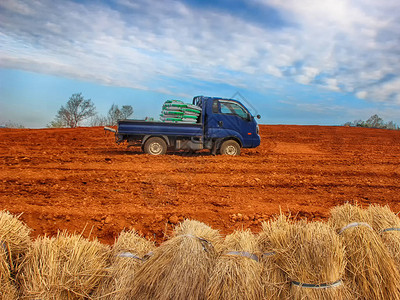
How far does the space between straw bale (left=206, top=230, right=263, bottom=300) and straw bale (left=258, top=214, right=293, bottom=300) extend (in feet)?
0.27

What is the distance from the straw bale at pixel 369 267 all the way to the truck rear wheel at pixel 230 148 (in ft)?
32.0

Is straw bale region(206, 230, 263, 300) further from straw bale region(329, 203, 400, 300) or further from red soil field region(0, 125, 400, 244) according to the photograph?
red soil field region(0, 125, 400, 244)

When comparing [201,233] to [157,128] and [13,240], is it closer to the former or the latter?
[13,240]

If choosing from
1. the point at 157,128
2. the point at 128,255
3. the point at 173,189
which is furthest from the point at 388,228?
the point at 157,128

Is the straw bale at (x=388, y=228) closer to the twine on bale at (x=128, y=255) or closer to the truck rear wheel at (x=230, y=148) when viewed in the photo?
the twine on bale at (x=128, y=255)

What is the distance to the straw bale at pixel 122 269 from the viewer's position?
9.30ft

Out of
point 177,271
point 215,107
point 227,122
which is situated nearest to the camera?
point 177,271

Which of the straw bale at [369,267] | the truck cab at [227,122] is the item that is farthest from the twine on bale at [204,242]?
the truck cab at [227,122]

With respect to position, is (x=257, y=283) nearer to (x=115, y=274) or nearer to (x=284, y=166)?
(x=115, y=274)

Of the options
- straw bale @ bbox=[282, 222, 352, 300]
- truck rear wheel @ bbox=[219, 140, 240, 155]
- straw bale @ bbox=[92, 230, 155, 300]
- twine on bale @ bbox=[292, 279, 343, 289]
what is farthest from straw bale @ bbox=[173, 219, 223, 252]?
truck rear wheel @ bbox=[219, 140, 240, 155]

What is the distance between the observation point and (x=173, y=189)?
7660mm

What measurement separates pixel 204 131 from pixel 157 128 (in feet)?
6.25

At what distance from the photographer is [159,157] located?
38.3 feet

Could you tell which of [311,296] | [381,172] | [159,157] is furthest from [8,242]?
[381,172]
